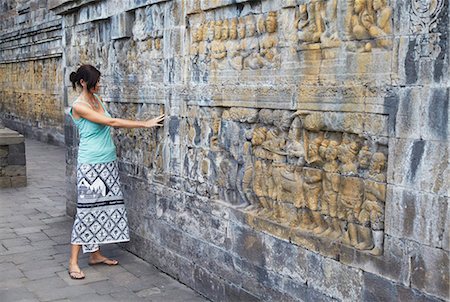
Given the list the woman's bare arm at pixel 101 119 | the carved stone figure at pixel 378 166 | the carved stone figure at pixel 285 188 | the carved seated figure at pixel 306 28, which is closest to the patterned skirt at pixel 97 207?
the woman's bare arm at pixel 101 119

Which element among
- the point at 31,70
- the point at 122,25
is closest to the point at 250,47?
the point at 122,25

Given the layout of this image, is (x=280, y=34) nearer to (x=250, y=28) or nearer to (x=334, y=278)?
(x=250, y=28)

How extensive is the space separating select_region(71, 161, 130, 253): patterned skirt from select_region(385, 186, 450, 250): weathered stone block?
10.6 ft

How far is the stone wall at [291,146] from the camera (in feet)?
10.1

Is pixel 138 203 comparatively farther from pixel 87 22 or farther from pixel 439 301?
pixel 439 301

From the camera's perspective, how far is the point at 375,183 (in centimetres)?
338

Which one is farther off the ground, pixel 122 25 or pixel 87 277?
pixel 122 25

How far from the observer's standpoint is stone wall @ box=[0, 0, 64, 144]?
57.0ft

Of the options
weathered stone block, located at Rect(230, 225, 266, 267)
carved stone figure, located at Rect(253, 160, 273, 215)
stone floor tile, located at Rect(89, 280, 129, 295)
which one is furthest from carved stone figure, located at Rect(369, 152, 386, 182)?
stone floor tile, located at Rect(89, 280, 129, 295)

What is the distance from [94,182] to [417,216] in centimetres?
349

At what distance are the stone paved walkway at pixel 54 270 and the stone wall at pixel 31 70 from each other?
906 cm

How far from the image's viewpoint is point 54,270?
5.82 metres

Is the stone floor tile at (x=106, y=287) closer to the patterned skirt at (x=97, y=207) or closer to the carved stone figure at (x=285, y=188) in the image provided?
the patterned skirt at (x=97, y=207)

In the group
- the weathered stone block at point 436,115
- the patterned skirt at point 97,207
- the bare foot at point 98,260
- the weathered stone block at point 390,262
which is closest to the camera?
the weathered stone block at point 436,115
